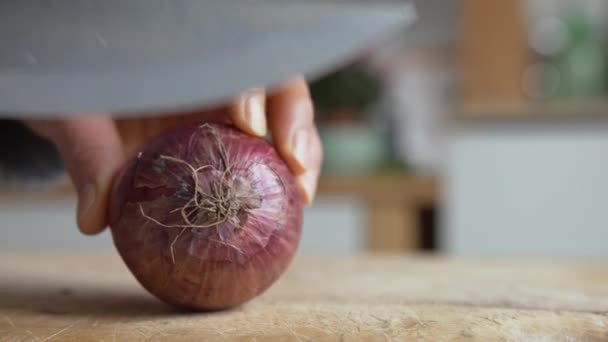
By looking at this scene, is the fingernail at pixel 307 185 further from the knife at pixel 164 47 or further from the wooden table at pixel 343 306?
the knife at pixel 164 47

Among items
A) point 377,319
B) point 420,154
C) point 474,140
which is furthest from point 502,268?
point 420,154

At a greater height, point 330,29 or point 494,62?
point 494,62

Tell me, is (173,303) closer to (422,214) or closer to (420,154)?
(422,214)

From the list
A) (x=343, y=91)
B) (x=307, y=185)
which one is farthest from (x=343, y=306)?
(x=343, y=91)

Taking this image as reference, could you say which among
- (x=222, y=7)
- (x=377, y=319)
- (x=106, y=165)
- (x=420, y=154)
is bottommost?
(x=377, y=319)

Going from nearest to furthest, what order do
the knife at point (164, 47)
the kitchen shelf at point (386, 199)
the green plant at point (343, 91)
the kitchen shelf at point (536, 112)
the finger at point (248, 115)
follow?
the knife at point (164, 47)
the finger at point (248, 115)
the kitchen shelf at point (536, 112)
the kitchen shelf at point (386, 199)
the green plant at point (343, 91)

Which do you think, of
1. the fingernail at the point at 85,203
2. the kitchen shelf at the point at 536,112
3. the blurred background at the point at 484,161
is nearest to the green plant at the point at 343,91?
the blurred background at the point at 484,161
